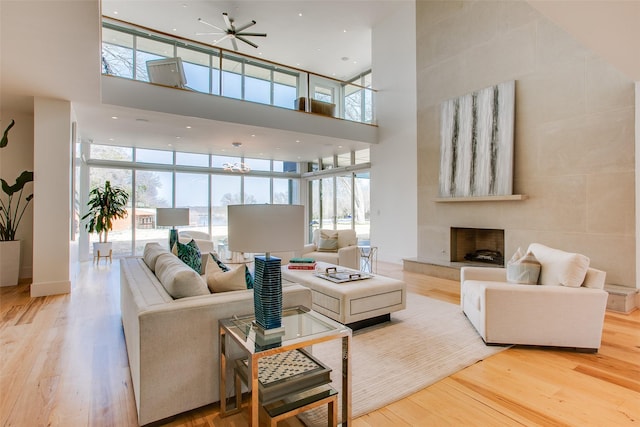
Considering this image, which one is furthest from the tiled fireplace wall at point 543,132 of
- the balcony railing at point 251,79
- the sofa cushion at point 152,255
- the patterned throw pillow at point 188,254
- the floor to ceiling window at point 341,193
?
the sofa cushion at point 152,255

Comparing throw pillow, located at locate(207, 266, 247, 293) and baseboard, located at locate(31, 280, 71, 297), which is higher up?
throw pillow, located at locate(207, 266, 247, 293)

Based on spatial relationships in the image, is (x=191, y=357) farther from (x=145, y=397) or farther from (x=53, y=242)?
(x=53, y=242)

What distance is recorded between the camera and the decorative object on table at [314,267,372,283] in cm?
358

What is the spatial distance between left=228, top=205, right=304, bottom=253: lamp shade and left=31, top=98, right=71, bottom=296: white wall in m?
4.44

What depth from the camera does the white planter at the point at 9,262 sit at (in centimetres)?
507

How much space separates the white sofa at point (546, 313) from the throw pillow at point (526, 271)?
0.17 metres

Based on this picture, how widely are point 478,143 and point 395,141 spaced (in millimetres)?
2183

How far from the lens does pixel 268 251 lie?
5.36 ft

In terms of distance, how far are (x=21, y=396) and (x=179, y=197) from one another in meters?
7.62

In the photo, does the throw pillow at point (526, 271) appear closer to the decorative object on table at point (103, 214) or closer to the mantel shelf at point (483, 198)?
the mantel shelf at point (483, 198)

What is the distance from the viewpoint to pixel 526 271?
3.10 meters

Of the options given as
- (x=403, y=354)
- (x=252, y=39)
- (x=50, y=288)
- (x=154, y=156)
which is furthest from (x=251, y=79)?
(x=403, y=354)

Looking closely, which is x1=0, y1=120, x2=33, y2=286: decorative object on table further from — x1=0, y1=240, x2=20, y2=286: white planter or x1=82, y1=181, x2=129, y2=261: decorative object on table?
x1=82, y1=181, x2=129, y2=261: decorative object on table

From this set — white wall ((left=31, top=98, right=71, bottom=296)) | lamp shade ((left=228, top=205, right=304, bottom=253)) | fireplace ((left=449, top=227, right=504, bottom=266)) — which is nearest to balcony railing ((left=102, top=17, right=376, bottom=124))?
white wall ((left=31, top=98, right=71, bottom=296))
